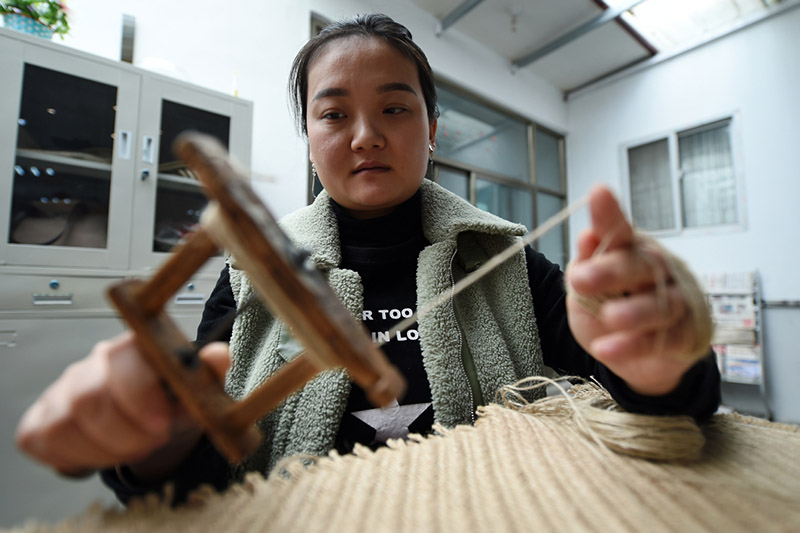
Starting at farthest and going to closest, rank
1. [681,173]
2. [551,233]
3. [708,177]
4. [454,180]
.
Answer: [551,233] → [681,173] → [708,177] → [454,180]

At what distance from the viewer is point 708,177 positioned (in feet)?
9.08

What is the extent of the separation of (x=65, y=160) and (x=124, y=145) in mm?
167

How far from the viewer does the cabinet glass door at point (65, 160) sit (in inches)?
42.8

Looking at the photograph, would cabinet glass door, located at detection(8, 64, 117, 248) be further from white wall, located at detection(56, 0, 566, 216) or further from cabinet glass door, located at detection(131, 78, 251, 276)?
white wall, located at detection(56, 0, 566, 216)

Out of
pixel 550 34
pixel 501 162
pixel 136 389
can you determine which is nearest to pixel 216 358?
pixel 136 389

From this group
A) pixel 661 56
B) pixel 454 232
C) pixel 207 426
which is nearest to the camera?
pixel 207 426

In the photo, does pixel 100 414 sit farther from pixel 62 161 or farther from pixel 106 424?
pixel 62 161

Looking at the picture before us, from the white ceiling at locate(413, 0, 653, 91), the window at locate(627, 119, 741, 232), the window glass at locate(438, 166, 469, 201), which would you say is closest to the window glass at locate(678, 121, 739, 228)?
the window at locate(627, 119, 741, 232)

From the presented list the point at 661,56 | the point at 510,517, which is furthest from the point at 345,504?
the point at 661,56

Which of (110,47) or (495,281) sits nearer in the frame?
(495,281)

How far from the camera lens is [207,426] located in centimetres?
24

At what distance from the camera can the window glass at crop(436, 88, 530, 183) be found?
2633mm

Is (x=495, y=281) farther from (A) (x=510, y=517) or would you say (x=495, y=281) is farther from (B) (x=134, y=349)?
(B) (x=134, y=349)

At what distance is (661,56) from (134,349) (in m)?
3.80
